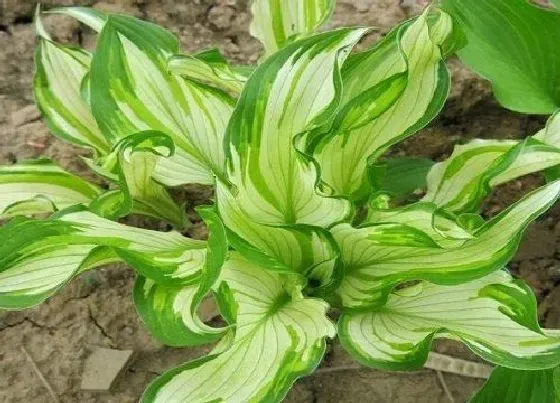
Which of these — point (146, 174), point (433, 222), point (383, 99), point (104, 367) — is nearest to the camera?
point (433, 222)

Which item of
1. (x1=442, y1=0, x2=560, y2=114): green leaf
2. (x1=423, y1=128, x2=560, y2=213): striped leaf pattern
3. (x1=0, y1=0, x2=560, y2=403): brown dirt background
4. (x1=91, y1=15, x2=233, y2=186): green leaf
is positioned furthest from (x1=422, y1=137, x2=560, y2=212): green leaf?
(x1=91, y1=15, x2=233, y2=186): green leaf

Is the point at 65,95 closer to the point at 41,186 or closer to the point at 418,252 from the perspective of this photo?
the point at 41,186

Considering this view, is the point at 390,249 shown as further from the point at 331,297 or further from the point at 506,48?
the point at 506,48

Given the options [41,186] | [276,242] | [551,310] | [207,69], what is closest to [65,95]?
[41,186]

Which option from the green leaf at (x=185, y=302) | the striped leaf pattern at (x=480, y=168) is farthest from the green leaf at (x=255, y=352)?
the striped leaf pattern at (x=480, y=168)

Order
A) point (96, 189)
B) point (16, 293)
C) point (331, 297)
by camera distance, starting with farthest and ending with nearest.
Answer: point (96, 189)
point (331, 297)
point (16, 293)

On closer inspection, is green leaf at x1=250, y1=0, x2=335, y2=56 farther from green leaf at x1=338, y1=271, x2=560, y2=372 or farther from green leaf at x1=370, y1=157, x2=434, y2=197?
green leaf at x1=338, y1=271, x2=560, y2=372

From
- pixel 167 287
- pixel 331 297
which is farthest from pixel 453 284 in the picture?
pixel 167 287
